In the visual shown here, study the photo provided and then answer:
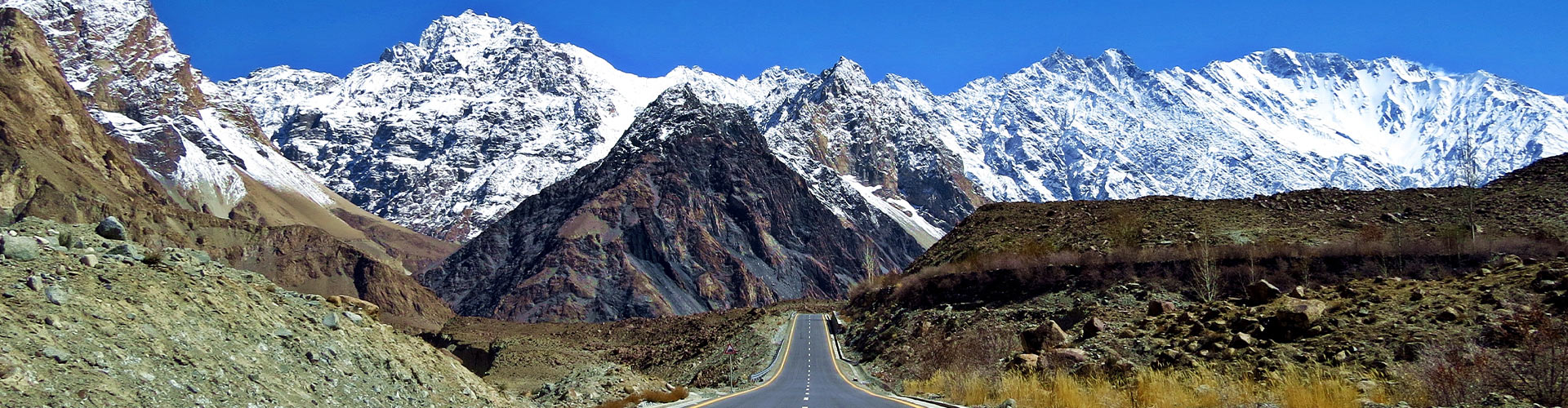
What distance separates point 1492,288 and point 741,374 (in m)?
45.4

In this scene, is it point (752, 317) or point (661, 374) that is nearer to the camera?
point (661, 374)

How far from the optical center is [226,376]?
44.5 feet

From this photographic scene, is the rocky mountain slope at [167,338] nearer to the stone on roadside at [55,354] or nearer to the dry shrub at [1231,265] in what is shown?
the stone on roadside at [55,354]

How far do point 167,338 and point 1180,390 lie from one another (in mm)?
17061

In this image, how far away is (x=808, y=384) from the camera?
44.6m

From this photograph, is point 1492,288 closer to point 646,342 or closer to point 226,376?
point 226,376

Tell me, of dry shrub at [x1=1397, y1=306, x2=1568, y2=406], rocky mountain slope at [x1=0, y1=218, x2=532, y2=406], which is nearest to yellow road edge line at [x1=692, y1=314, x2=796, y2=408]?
rocky mountain slope at [x1=0, y1=218, x2=532, y2=406]

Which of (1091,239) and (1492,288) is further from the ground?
(1091,239)

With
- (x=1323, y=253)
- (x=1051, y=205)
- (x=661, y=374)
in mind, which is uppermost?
(x=1051, y=205)

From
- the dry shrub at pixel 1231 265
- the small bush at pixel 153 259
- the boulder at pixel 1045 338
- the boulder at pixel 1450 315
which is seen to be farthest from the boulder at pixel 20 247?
the dry shrub at pixel 1231 265

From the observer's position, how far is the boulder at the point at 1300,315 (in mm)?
21203

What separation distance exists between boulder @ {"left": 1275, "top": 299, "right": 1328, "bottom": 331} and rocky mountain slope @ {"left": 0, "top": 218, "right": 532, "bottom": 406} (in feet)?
59.6

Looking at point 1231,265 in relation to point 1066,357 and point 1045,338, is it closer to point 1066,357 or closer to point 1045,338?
point 1045,338

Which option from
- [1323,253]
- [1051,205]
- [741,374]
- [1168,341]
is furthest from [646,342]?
[1168,341]
